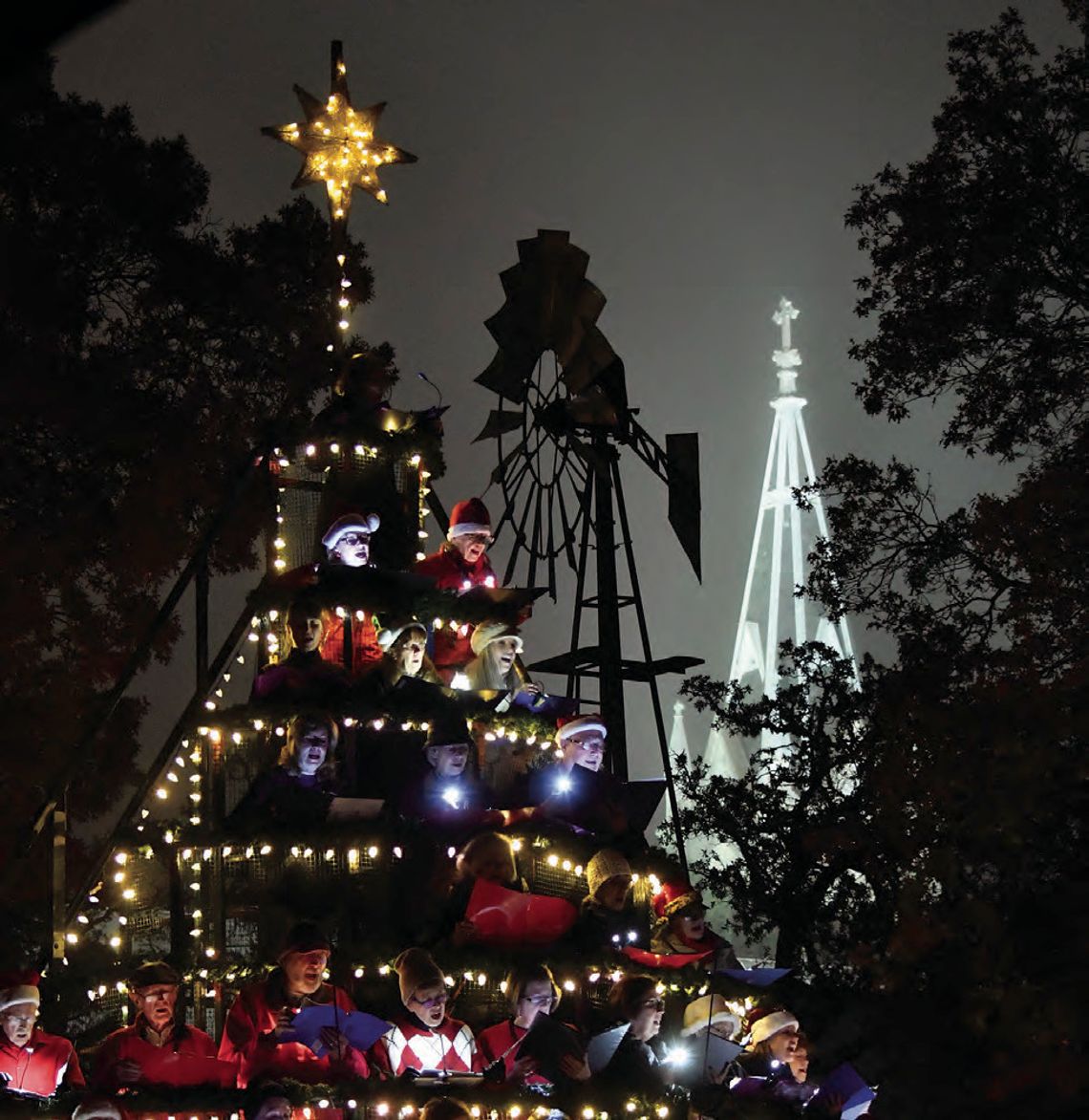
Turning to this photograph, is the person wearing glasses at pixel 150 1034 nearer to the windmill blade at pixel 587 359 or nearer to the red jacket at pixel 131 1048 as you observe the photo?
the red jacket at pixel 131 1048

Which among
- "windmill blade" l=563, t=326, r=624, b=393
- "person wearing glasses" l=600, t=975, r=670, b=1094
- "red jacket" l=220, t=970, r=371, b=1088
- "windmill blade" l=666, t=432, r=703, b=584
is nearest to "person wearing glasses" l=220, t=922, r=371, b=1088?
"red jacket" l=220, t=970, r=371, b=1088

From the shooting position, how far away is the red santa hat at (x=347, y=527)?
34.3ft

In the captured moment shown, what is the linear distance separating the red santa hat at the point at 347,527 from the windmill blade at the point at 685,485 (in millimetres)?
5030

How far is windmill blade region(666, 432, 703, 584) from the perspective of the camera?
15.2m

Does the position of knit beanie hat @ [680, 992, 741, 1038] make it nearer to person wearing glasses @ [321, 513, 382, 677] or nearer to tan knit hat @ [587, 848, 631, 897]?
tan knit hat @ [587, 848, 631, 897]

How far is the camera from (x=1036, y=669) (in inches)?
542

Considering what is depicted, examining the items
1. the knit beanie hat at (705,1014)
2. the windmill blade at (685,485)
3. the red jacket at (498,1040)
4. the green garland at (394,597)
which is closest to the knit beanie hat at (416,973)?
the red jacket at (498,1040)

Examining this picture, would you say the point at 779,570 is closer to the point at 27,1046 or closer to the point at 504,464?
the point at 504,464

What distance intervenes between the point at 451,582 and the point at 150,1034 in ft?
11.7

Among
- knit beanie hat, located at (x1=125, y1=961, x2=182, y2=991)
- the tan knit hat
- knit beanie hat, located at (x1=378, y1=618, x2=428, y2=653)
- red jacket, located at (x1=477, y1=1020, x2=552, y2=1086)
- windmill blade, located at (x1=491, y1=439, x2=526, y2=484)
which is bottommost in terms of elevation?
red jacket, located at (x1=477, y1=1020, x2=552, y2=1086)

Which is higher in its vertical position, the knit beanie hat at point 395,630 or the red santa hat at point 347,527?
the red santa hat at point 347,527

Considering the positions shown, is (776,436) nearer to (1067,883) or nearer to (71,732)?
(71,732)

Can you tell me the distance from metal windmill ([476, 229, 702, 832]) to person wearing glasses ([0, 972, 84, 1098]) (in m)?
4.91

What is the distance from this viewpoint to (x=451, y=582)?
442 inches
